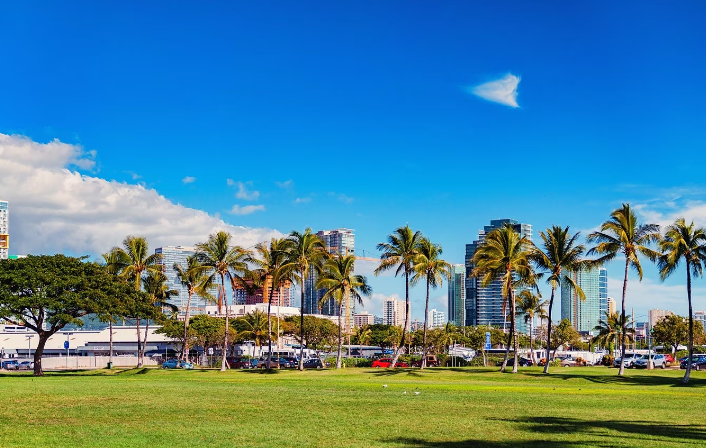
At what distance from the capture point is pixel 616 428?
61.9ft

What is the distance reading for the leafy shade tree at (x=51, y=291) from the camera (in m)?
52.8

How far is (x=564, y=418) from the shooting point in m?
21.2

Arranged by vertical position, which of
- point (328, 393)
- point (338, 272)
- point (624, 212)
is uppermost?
point (624, 212)

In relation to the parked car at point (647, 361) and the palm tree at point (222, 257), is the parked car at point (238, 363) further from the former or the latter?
the parked car at point (647, 361)

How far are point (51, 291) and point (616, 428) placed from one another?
45910 millimetres

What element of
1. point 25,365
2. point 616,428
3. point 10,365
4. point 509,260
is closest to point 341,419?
point 616,428

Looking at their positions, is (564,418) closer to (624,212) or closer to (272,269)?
(624,212)

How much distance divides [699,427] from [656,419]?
198 cm

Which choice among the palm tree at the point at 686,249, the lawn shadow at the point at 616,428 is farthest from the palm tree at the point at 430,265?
the lawn shadow at the point at 616,428

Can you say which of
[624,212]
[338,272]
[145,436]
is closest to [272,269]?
[338,272]

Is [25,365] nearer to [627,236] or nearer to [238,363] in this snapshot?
[238,363]

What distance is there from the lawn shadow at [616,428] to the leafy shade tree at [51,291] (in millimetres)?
41260

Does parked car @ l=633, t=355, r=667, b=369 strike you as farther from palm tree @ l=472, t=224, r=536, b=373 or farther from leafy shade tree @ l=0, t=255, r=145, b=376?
leafy shade tree @ l=0, t=255, r=145, b=376

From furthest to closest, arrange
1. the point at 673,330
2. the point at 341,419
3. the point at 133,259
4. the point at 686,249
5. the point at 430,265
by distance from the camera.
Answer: the point at 673,330 → the point at 133,259 → the point at 430,265 → the point at 686,249 → the point at 341,419
